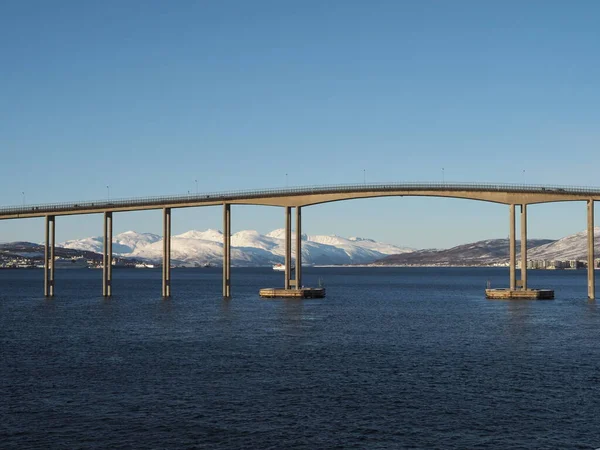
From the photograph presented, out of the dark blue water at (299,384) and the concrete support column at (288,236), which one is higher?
the concrete support column at (288,236)

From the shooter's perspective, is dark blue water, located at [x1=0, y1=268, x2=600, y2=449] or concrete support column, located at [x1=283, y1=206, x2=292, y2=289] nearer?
dark blue water, located at [x1=0, y1=268, x2=600, y2=449]

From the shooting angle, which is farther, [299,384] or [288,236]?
[288,236]

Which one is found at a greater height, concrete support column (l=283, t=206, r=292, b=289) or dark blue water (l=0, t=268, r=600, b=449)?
concrete support column (l=283, t=206, r=292, b=289)

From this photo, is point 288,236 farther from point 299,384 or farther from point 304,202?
point 299,384

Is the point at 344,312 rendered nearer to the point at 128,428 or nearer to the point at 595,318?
the point at 595,318

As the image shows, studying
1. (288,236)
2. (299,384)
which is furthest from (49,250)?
(299,384)

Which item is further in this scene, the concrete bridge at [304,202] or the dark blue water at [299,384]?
the concrete bridge at [304,202]

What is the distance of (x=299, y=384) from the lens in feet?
158

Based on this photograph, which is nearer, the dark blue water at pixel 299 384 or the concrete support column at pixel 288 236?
the dark blue water at pixel 299 384

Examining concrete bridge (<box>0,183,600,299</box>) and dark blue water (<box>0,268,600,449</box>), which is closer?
dark blue water (<box>0,268,600,449</box>)

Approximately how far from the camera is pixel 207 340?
7006cm

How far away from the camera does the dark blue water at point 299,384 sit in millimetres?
36188

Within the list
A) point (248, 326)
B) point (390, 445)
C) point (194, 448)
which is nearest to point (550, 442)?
point (390, 445)

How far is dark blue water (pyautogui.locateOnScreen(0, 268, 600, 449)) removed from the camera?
36.2 meters
